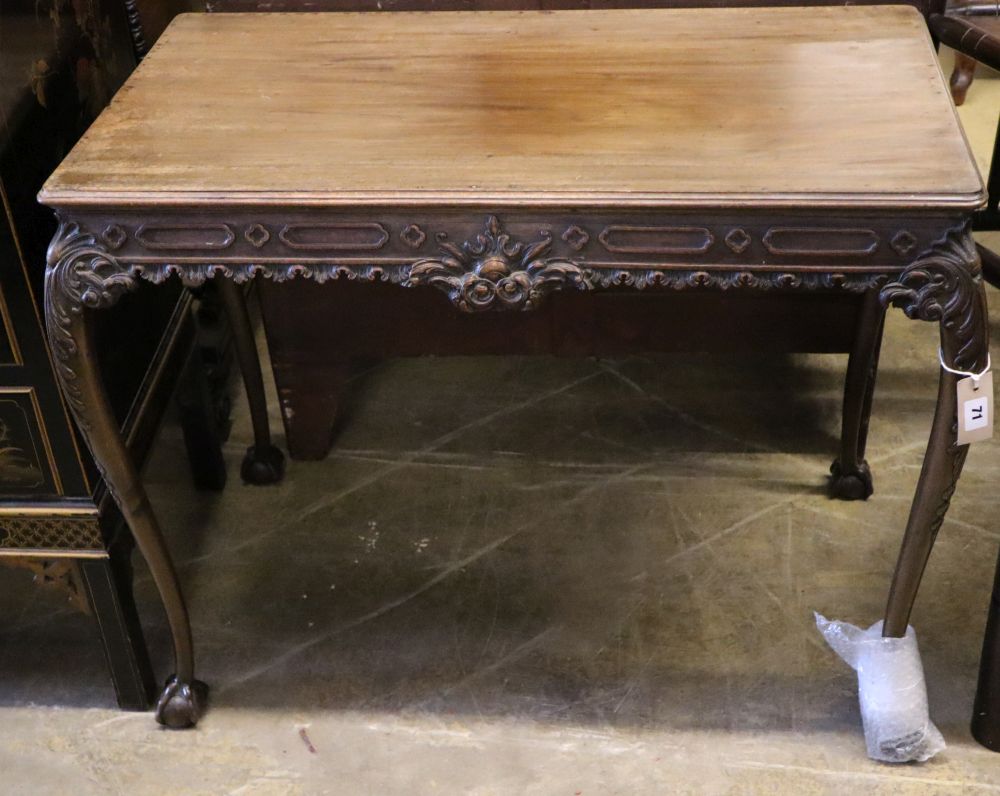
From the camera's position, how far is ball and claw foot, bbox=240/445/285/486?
2375 mm

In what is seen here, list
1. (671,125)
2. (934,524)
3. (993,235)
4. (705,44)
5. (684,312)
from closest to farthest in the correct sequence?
(671,125) < (934,524) < (705,44) < (684,312) < (993,235)

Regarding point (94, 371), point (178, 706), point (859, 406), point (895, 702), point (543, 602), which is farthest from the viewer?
point (859, 406)

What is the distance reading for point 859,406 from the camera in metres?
2.21

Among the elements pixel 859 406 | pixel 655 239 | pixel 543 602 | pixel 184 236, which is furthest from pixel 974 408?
pixel 184 236

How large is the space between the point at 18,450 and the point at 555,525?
96cm

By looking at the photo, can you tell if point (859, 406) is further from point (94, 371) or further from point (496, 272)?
point (94, 371)

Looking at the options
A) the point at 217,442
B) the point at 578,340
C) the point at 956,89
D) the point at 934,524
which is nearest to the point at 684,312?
the point at 578,340

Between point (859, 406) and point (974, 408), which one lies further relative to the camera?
point (859, 406)

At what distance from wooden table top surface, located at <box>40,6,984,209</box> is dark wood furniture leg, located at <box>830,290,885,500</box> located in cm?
52

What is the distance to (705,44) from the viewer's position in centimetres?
178

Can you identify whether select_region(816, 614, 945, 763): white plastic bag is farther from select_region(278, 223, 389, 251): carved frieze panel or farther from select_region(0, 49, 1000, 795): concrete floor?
select_region(278, 223, 389, 251): carved frieze panel

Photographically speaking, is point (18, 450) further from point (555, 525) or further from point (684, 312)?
point (684, 312)

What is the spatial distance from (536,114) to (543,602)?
891 millimetres

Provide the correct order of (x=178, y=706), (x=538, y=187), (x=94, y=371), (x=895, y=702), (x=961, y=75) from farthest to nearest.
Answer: (x=961, y=75)
(x=178, y=706)
(x=895, y=702)
(x=94, y=371)
(x=538, y=187)
